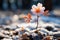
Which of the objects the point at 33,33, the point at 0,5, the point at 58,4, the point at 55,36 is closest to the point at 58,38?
the point at 55,36

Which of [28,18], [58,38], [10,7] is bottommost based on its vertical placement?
[58,38]

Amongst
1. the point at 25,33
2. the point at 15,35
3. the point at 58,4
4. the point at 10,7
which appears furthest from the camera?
the point at 58,4

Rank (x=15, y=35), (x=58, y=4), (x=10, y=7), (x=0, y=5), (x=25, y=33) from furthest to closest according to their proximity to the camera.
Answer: (x=58, y=4)
(x=0, y=5)
(x=10, y=7)
(x=15, y=35)
(x=25, y=33)

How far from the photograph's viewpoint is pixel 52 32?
2.30 metres

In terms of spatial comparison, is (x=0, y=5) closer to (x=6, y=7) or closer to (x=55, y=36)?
(x=6, y=7)

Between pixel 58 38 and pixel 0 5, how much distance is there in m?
7.94

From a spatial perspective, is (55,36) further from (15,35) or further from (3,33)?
(3,33)

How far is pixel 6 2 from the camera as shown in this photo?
9664mm

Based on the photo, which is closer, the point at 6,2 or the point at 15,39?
the point at 15,39

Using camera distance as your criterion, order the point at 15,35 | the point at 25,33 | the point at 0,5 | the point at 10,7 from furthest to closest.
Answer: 1. the point at 0,5
2. the point at 10,7
3. the point at 15,35
4. the point at 25,33

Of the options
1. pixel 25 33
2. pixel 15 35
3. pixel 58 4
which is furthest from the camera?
pixel 58 4

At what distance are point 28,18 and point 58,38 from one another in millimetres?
402

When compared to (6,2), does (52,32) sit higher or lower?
lower

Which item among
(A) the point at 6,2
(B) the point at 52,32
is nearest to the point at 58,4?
(A) the point at 6,2
